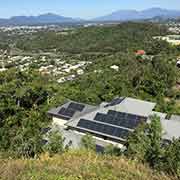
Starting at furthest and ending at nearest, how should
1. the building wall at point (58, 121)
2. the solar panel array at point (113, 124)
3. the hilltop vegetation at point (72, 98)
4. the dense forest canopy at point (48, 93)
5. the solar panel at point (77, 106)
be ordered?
the solar panel at point (77, 106), the building wall at point (58, 121), the solar panel array at point (113, 124), the dense forest canopy at point (48, 93), the hilltop vegetation at point (72, 98)

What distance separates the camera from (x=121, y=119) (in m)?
16.6

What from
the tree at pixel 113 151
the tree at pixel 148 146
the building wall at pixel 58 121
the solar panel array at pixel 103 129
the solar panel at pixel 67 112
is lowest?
the building wall at pixel 58 121

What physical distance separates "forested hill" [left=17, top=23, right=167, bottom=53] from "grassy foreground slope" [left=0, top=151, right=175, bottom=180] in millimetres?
65109

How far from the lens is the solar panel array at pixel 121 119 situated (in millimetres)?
16078

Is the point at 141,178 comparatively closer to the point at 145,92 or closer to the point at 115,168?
the point at 115,168

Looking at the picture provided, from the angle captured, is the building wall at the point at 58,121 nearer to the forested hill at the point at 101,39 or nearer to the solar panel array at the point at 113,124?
the solar panel array at the point at 113,124

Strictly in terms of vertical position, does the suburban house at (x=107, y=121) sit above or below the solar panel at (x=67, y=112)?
above

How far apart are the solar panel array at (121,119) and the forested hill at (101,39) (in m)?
54.2

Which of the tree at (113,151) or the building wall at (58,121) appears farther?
the building wall at (58,121)

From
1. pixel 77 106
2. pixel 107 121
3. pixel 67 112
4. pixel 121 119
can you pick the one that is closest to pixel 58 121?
pixel 67 112

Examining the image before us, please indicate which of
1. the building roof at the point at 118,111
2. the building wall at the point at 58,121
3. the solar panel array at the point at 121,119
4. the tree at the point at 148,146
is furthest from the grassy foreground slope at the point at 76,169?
the building wall at the point at 58,121

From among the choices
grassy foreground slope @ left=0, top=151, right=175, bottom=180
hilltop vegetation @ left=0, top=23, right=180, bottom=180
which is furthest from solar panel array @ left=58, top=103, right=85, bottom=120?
grassy foreground slope @ left=0, top=151, right=175, bottom=180

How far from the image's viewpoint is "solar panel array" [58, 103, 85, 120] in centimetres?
1898

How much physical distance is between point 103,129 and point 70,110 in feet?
12.9
